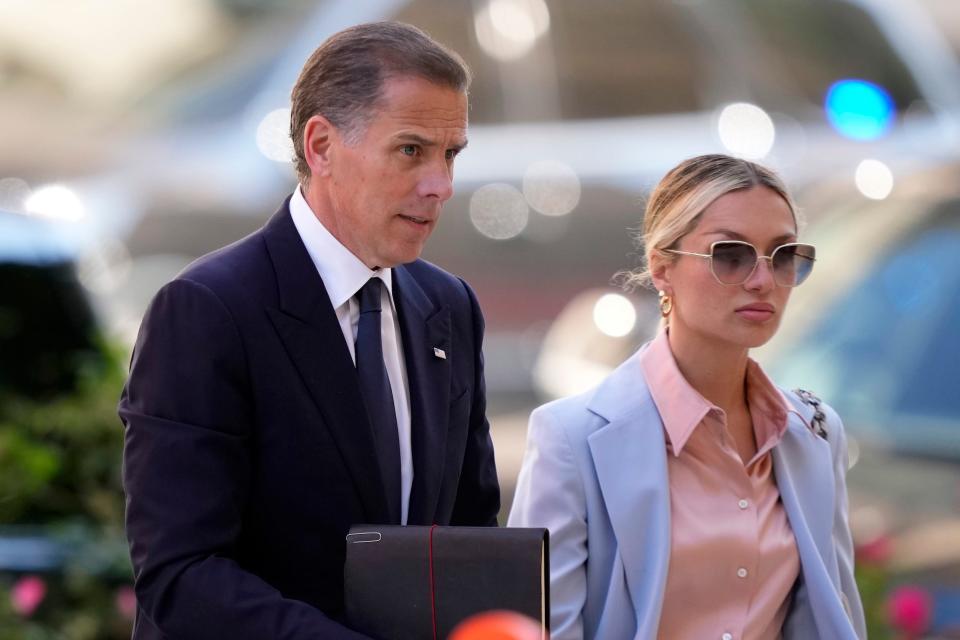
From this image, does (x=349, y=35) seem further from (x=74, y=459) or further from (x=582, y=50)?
(x=582, y=50)

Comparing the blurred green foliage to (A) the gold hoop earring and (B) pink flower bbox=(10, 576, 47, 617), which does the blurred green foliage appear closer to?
(B) pink flower bbox=(10, 576, 47, 617)

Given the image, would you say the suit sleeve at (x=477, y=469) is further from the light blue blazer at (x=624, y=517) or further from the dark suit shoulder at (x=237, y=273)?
the dark suit shoulder at (x=237, y=273)


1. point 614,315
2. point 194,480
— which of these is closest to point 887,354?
point 614,315

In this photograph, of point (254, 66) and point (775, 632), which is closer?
point (775, 632)

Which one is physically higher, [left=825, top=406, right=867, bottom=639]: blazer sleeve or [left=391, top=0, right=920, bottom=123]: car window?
[left=391, top=0, right=920, bottom=123]: car window

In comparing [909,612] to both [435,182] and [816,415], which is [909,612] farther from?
[435,182]

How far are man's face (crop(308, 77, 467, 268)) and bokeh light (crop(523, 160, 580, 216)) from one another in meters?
3.21

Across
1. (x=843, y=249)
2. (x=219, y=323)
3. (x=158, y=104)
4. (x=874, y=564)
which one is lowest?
(x=874, y=564)

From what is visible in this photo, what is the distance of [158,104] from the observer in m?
5.91

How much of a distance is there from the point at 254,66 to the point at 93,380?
1583mm

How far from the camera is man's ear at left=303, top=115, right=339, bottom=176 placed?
239 centimetres

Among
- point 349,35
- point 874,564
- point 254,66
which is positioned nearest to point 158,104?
point 254,66

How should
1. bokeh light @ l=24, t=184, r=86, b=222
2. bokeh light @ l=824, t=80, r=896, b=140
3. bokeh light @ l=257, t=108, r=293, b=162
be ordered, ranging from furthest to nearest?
1. bokeh light @ l=824, t=80, r=896, b=140
2. bokeh light @ l=257, t=108, r=293, b=162
3. bokeh light @ l=24, t=184, r=86, b=222

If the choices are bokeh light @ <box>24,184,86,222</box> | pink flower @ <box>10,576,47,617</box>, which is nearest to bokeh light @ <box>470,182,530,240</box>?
bokeh light @ <box>24,184,86,222</box>
